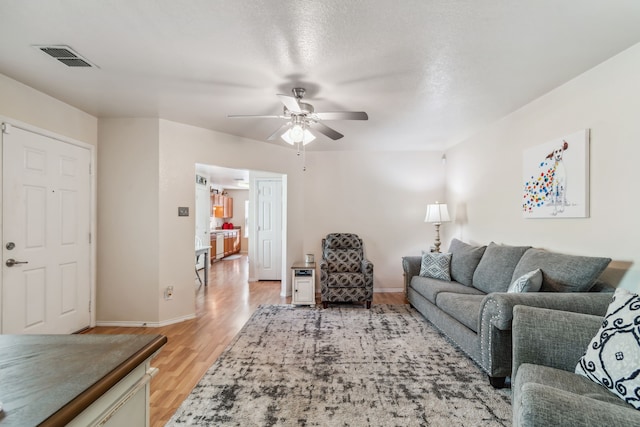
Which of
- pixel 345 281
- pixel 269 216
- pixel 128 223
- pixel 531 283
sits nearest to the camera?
pixel 531 283

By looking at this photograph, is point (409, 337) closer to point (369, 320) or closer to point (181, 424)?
point (369, 320)

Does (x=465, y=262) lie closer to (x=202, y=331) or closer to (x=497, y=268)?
(x=497, y=268)

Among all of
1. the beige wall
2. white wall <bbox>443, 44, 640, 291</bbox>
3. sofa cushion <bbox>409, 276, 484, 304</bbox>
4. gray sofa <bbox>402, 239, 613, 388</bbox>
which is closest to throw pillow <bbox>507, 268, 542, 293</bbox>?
gray sofa <bbox>402, 239, 613, 388</bbox>

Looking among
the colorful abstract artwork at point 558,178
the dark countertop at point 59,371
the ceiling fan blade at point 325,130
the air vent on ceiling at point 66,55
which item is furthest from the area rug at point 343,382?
the air vent on ceiling at point 66,55

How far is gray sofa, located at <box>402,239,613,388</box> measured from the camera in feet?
6.93

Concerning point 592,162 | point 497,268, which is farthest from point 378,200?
point 592,162

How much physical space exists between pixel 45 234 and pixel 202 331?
182cm

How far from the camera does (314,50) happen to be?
2109 millimetres

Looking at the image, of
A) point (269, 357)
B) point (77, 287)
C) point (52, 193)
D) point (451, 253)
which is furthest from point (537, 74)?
point (77, 287)

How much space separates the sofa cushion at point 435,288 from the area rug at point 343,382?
384mm

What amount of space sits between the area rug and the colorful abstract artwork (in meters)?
1.57

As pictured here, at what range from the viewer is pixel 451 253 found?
4.09 metres

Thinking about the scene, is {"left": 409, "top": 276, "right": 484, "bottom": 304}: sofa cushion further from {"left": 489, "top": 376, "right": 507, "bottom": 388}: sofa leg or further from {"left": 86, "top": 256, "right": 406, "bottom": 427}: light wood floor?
{"left": 489, "top": 376, "right": 507, "bottom": 388}: sofa leg

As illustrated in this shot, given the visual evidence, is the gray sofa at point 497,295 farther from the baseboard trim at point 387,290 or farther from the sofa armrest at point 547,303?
the baseboard trim at point 387,290
